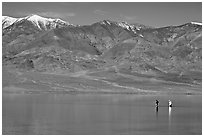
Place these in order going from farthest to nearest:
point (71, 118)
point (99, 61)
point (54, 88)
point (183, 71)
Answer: point (99, 61) < point (183, 71) < point (54, 88) < point (71, 118)

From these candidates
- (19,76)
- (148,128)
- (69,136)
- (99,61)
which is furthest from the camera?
(99,61)

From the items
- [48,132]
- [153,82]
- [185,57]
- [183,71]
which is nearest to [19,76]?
[153,82]

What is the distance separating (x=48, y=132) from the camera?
1246 inches

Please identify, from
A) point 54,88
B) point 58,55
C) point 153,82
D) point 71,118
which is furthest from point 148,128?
point 58,55

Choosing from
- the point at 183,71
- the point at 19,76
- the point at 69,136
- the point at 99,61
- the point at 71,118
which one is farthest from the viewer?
the point at 99,61

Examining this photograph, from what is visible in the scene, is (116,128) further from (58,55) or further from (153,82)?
(58,55)

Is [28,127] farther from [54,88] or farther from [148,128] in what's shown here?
[54,88]

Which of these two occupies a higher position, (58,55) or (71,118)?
(58,55)

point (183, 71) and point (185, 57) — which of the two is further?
point (185, 57)

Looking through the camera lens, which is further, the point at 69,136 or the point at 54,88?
the point at 54,88

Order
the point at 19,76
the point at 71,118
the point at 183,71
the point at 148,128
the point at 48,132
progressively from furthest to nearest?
the point at 183,71 < the point at 19,76 < the point at 71,118 < the point at 148,128 < the point at 48,132

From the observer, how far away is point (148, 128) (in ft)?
113

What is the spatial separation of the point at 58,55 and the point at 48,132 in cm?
16569

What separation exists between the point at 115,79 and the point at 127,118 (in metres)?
115
